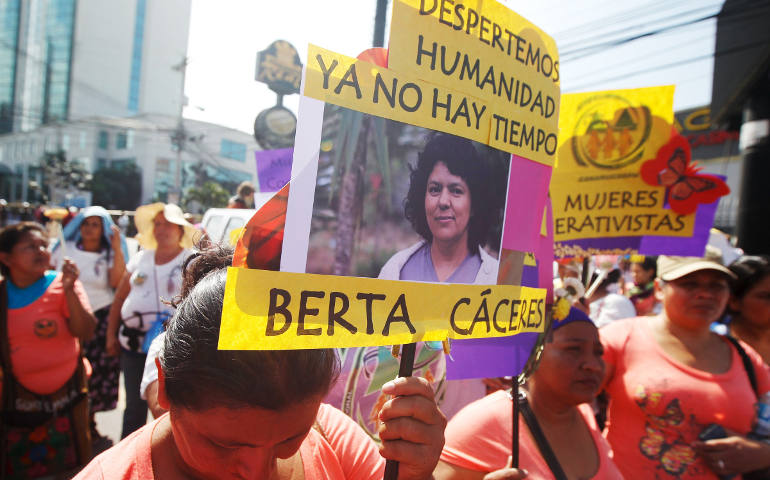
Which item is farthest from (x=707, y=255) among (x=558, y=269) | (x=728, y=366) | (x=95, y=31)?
(x=95, y=31)

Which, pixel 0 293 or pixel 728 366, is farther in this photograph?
pixel 0 293

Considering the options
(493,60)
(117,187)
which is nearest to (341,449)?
(493,60)

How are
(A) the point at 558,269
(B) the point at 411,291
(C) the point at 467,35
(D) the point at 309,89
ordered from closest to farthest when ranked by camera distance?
(D) the point at 309,89
(B) the point at 411,291
(C) the point at 467,35
(A) the point at 558,269

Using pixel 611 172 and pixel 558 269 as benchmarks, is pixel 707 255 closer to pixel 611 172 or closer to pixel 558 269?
pixel 611 172

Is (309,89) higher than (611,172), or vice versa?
(611,172)

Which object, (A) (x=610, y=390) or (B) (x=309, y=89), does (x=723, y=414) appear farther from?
(B) (x=309, y=89)

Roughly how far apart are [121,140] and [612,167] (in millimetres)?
58856

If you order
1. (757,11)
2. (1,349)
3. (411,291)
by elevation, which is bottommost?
(1,349)

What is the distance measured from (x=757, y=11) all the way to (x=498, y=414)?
6.92 meters

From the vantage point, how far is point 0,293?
111 inches

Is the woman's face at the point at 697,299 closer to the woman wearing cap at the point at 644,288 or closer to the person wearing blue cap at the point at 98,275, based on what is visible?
the woman wearing cap at the point at 644,288

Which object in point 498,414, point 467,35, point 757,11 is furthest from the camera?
point 757,11

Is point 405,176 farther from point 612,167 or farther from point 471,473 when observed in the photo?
point 612,167

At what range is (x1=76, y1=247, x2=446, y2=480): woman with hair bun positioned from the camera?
0.88 m
